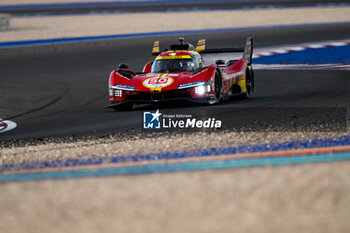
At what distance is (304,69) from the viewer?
15.7 meters

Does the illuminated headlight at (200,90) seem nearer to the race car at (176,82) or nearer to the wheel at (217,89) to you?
the race car at (176,82)

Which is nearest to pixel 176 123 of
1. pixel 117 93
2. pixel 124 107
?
pixel 117 93

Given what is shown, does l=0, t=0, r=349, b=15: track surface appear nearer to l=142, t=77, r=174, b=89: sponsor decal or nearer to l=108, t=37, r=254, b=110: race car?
l=108, t=37, r=254, b=110: race car

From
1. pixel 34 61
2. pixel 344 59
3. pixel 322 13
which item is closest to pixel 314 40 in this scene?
pixel 344 59

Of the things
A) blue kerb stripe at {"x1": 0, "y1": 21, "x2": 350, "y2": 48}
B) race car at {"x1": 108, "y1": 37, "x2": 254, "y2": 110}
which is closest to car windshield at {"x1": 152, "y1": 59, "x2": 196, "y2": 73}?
race car at {"x1": 108, "y1": 37, "x2": 254, "y2": 110}

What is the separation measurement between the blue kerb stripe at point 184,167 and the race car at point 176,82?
4606 millimetres

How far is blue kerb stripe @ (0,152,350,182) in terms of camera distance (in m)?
5.20

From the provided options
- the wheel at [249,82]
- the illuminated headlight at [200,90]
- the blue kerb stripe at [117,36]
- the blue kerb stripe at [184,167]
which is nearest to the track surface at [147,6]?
the blue kerb stripe at [117,36]

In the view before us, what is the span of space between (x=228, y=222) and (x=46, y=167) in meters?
2.49

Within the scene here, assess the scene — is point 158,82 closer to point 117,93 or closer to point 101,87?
point 117,93

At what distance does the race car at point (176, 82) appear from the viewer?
395 inches

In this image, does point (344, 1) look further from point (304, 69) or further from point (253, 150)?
point (253, 150)

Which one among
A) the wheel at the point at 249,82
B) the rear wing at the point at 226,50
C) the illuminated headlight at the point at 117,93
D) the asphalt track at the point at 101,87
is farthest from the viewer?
the rear wing at the point at 226,50

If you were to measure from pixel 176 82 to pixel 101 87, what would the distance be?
14.4 feet
